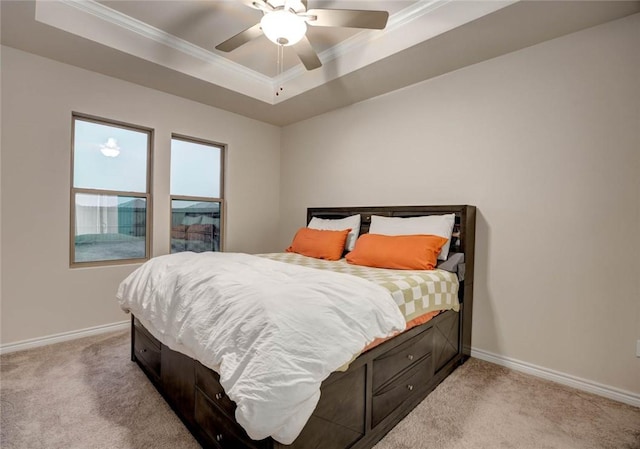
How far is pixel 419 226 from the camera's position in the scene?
2684 millimetres

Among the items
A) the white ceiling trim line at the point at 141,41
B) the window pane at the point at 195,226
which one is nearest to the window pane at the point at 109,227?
the window pane at the point at 195,226

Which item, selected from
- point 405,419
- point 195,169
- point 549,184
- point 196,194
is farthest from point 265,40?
point 405,419

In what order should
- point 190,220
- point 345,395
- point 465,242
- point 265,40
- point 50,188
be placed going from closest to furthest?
point 345,395 → point 465,242 → point 50,188 → point 265,40 → point 190,220

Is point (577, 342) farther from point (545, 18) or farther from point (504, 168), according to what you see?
point (545, 18)

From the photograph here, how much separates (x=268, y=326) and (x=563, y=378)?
2.33m

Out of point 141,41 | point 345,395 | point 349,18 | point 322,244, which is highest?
point 141,41

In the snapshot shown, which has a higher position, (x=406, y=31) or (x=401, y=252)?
(x=406, y=31)

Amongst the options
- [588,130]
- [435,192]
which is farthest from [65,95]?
[588,130]

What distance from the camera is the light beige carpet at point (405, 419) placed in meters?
1.61

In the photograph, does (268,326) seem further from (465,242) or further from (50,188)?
(50,188)

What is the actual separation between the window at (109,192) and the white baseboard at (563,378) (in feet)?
11.4

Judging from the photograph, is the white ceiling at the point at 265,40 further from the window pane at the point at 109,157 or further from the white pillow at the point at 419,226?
the white pillow at the point at 419,226

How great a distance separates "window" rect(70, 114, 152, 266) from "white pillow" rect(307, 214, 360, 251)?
1.89m

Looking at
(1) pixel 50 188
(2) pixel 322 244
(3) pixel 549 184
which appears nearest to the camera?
(3) pixel 549 184
